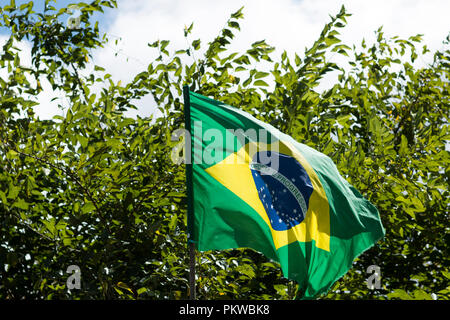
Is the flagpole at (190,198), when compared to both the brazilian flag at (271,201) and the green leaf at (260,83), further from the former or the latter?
the green leaf at (260,83)

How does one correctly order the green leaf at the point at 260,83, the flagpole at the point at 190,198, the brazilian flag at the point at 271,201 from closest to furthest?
1. the flagpole at the point at 190,198
2. the brazilian flag at the point at 271,201
3. the green leaf at the point at 260,83

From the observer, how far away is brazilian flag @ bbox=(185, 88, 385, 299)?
381 cm

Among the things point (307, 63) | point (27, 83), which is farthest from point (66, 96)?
point (307, 63)

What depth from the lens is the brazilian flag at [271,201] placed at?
381cm

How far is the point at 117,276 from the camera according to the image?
183 inches

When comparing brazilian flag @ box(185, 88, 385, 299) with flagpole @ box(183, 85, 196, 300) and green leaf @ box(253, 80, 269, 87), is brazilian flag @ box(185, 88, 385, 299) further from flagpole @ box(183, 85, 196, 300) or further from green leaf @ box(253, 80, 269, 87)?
green leaf @ box(253, 80, 269, 87)

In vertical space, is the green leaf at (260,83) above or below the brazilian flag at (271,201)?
above

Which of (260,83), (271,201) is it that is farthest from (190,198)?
(260,83)

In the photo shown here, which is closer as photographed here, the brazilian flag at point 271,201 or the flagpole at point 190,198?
the flagpole at point 190,198

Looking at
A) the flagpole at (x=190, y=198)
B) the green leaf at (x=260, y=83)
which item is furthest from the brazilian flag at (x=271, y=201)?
the green leaf at (x=260, y=83)

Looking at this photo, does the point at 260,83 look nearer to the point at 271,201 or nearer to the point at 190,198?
the point at 271,201

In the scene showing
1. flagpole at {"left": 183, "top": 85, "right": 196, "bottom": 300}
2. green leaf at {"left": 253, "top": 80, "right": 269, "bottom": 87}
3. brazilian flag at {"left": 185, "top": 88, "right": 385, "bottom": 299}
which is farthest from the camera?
green leaf at {"left": 253, "top": 80, "right": 269, "bottom": 87}

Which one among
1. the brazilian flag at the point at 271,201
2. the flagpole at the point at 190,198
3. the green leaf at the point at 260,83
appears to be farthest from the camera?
the green leaf at the point at 260,83

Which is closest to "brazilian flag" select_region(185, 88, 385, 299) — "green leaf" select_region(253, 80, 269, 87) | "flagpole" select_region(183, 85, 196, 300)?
"flagpole" select_region(183, 85, 196, 300)
